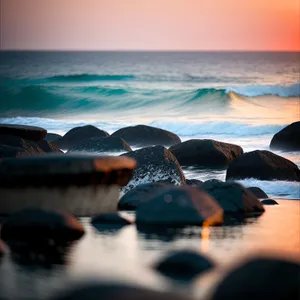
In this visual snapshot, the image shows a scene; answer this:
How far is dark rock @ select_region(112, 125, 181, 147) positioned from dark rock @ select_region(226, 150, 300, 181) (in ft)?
28.5

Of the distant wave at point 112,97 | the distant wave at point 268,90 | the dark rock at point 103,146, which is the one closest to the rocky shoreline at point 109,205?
the dark rock at point 103,146

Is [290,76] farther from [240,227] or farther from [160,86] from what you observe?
[240,227]

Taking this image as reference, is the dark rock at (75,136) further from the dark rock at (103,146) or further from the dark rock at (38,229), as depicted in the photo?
the dark rock at (38,229)

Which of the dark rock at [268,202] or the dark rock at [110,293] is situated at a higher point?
the dark rock at [110,293]

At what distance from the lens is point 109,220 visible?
1021 cm

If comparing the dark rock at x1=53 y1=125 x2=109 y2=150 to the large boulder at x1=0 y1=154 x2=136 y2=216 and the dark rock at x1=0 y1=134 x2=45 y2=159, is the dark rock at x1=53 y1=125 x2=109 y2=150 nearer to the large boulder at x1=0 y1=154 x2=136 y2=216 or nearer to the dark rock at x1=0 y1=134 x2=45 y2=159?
the dark rock at x1=0 y1=134 x2=45 y2=159

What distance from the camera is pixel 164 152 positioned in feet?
44.5

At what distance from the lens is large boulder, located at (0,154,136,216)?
394 inches

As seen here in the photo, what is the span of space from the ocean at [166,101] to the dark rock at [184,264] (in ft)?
22.1

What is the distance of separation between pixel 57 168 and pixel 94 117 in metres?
34.4

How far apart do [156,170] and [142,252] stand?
477cm

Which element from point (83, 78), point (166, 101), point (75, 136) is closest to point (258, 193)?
point (75, 136)

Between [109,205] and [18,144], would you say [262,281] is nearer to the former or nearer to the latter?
[109,205]

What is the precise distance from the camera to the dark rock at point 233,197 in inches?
427
